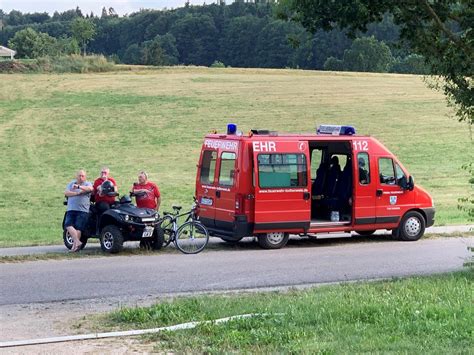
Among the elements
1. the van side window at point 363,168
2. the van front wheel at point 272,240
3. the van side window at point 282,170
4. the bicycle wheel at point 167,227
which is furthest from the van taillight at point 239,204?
the van side window at point 363,168

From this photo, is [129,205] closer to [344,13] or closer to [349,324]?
[344,13]

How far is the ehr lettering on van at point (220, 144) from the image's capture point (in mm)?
17156

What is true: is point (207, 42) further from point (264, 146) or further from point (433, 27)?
point (433, 27)

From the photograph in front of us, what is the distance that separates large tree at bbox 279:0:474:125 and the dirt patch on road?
14.0ft

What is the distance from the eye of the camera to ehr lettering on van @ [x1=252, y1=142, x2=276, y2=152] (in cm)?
1684

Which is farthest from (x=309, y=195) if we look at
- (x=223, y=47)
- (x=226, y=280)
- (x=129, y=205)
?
(x=223, y=47)

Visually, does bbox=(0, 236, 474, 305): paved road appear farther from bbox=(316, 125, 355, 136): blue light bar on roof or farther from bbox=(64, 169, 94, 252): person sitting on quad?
bbox=(316, 125, 355, 136): blue light bar on roof

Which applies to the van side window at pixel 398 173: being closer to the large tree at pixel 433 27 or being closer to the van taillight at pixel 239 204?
the van taillight at pixel 239 204

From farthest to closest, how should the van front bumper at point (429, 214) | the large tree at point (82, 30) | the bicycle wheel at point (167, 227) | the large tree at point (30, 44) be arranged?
1. the large tree at point (82, 30)
2. the large tree at point (30, 44)
3. the van front bumper at point (429, 214)
4. the bicycle wheel at point (167, 227)

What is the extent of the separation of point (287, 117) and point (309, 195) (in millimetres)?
28143

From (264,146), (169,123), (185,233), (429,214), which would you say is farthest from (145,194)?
(169,123)

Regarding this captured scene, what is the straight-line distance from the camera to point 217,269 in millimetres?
14180

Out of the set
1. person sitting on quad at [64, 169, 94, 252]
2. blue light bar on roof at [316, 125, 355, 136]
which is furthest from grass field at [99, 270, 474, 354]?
blue light bar on roof at [316, 125, 355, 136]

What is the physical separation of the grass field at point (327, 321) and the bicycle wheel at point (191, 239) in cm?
553
